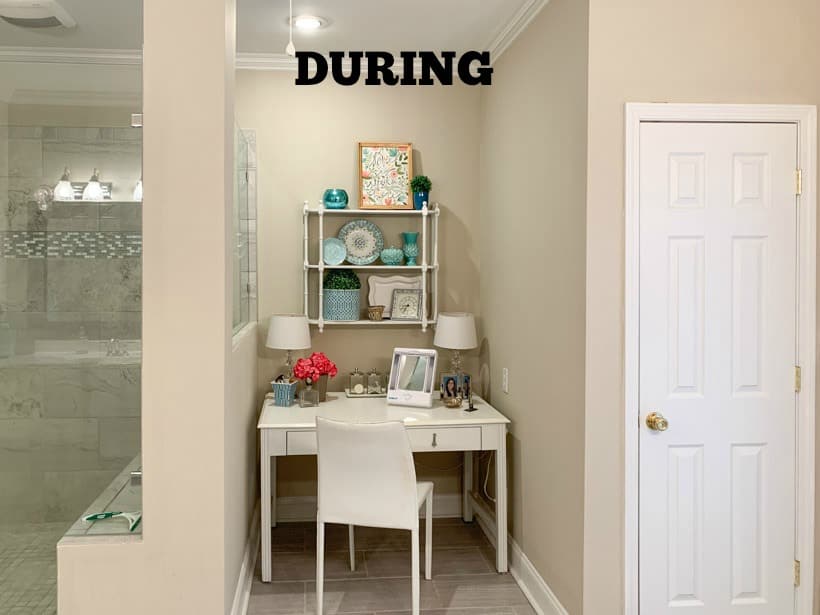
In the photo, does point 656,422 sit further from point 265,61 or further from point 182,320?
point 265,61

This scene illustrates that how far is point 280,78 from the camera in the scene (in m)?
4.09

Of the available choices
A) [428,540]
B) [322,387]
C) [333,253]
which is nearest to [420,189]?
[333,253]

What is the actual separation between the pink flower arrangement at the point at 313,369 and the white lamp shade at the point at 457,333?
593 mm

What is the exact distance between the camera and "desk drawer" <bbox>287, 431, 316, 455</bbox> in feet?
11.0

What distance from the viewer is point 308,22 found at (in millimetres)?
3430

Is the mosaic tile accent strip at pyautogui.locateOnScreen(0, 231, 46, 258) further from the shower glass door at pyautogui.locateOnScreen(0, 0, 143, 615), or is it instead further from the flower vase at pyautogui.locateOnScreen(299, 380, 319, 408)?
the flower vase at pyautogui.locateOnScreen(299, 380, 319, 408)

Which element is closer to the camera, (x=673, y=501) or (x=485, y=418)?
(x=673, y=501)

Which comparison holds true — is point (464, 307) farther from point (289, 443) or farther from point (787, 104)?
point (787, 104)

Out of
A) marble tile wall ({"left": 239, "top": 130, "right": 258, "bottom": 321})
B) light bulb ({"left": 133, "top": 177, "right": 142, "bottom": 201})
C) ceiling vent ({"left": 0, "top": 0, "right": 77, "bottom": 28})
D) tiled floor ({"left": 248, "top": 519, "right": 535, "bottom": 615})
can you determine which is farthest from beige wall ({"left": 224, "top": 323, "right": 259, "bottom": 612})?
ceiling vent ({"left": 0, "top": 0, "right": 77, "bottom": 28})

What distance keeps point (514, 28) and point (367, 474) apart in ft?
7.09

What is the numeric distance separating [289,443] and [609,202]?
179 centimetres

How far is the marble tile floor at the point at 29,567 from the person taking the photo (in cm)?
231

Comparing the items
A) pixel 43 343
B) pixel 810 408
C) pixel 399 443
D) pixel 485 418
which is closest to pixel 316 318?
pixel 485 418

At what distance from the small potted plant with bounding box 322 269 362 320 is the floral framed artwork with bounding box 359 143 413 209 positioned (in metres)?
0.44
